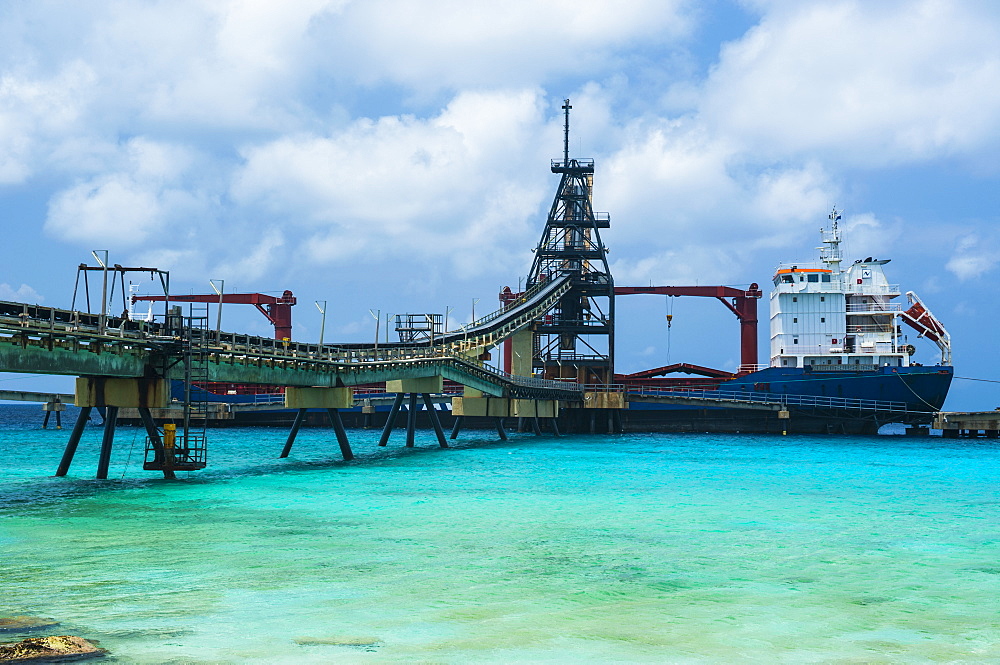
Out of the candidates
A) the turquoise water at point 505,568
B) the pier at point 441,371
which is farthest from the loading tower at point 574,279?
the turquoise water at point 505,568

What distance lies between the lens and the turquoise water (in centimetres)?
1394

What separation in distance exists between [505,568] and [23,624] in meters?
8.68

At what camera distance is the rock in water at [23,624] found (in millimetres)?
13625

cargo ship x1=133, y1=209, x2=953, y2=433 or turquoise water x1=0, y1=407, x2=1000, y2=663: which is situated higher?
cargo ship x1=133, y1=209, x2=953, y2=433

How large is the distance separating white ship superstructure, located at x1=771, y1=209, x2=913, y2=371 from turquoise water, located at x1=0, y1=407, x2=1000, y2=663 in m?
50.0

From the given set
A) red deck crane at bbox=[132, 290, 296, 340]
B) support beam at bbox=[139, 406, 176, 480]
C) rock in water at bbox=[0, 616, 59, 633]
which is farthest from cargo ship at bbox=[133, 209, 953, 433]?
rock in water at bbox=[0, 616, 59, 633]

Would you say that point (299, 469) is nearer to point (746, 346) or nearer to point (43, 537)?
point (43, 537)

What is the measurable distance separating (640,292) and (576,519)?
80136 mm

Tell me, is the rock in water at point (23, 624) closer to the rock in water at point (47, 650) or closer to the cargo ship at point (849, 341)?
the rock in water at point (47, 650)

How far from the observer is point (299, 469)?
150 feet

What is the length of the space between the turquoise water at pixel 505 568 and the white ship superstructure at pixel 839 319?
Result: 50017 mm

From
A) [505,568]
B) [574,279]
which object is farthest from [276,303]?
[505,568]

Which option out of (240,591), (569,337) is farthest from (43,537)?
(569,337)

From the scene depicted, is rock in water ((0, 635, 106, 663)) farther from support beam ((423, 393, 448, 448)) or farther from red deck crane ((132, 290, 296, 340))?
red deck crane ((132, 290, 296, 340))
